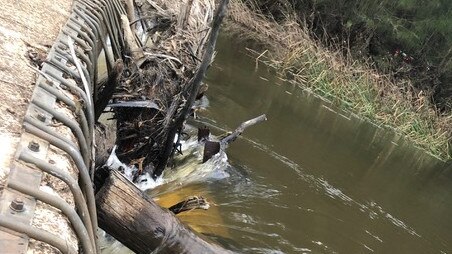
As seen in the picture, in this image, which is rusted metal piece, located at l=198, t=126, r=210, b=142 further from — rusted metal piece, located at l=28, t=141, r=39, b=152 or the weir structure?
rusted metal piece, located at l=28, t=141, r=39, b=152

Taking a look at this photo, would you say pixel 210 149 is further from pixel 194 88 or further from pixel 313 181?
pixel 313 181

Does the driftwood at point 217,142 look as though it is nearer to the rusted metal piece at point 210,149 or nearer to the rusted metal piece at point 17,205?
the rusted metal piece at point 210,149

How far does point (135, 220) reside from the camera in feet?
11.8

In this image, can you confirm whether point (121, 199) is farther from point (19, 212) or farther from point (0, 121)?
point (19, 212)

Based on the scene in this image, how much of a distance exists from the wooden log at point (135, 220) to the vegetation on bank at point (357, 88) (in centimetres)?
1230

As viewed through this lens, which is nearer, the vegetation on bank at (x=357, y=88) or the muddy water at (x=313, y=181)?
the muddy water at (x=313, y=181)

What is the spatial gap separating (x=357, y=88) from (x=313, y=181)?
7.88 metres

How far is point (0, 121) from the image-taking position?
2.53 m

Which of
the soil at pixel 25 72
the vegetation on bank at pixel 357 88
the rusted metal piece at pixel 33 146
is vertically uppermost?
the rusted metal piece at pixel 33 146

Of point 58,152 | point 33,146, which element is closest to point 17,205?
point 33,146

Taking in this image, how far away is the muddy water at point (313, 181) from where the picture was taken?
24.1 feet

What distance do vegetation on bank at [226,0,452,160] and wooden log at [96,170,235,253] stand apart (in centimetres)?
1230

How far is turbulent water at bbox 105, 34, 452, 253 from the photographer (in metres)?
7.14

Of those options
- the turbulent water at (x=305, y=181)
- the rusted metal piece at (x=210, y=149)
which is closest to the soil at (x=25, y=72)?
the turbulent water at (x=305, y=181)
